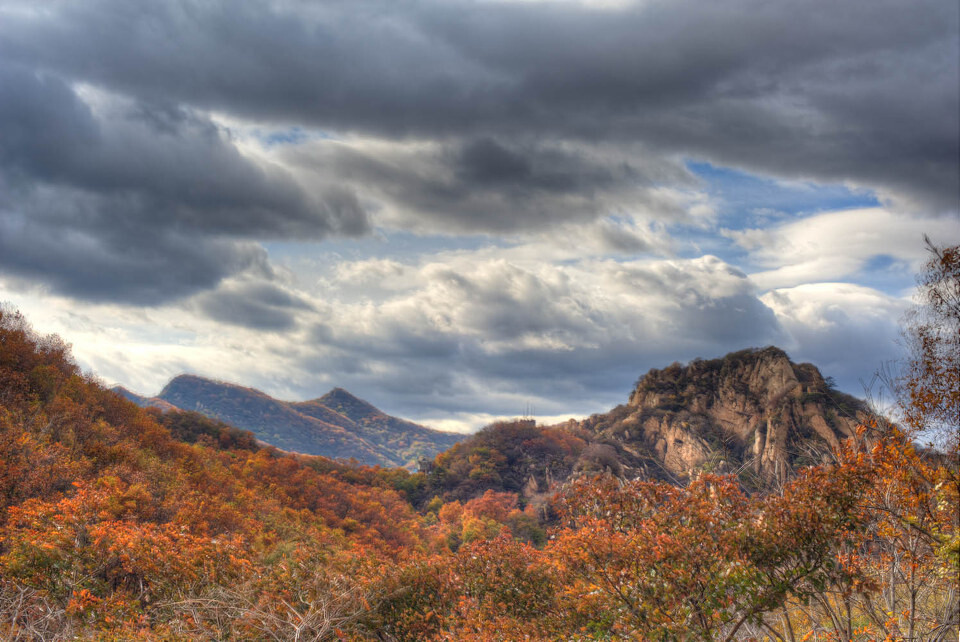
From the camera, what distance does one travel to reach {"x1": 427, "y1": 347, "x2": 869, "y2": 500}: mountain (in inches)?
3632

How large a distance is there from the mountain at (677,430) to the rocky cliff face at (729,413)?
189 millimetres

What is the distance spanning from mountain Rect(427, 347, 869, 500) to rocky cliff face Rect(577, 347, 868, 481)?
189mm

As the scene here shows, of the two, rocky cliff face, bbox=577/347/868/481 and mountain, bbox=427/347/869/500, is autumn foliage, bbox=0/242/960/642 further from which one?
mountain, bbox=427/347/869/500

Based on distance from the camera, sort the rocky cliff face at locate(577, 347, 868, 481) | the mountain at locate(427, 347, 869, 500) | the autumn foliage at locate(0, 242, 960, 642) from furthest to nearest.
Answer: the mountain at locate(427, 347, 869, 500), the rocky cliff face at locate(577, 347, 868, 481), the autumn foliage at locate(0, 242, 960, 642)

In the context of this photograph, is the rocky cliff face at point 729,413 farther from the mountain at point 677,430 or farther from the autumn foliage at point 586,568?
the autumn foliage at point 586,568

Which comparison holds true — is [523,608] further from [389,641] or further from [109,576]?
[109,576]

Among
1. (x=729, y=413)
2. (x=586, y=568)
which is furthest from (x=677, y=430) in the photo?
(x=586, y=568)

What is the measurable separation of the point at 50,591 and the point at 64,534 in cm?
189

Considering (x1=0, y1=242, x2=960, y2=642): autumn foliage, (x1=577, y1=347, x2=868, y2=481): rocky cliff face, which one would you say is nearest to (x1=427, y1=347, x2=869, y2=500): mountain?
(x1=577, y1=347, x2=868, y2=481): rocky cliff face

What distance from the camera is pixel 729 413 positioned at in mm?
111562

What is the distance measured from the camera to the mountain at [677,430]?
303 ft

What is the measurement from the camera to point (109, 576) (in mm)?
20578

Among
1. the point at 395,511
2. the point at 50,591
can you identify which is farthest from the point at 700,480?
the point at 395,511

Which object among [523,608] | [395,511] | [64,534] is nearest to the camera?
[523,608]
